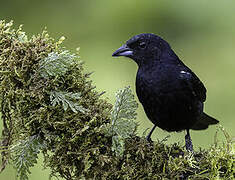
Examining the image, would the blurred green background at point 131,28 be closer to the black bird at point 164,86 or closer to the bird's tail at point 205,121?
the bird's tail at point 205,121

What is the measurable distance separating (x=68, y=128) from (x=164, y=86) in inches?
52.8

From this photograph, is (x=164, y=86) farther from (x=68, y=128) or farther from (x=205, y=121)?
(x=68, y=128)

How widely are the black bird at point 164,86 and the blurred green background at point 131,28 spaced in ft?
6.37

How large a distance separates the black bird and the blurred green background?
1.94m

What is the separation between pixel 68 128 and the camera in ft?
8.39

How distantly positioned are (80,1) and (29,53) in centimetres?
411

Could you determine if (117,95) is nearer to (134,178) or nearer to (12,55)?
(134,178)

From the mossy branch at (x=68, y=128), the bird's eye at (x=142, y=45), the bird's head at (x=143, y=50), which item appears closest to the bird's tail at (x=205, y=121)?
the bird's head at (x=143, y=50)

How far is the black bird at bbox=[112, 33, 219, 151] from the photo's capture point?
3652 millimetres

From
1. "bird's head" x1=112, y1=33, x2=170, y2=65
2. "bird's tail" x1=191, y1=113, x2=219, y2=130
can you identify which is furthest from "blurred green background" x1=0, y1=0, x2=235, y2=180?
"bird's head" x1=112, y1=33, x2=170, y2=65

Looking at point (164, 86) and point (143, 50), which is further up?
point (143, 50)

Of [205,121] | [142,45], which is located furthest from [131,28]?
[142,45]

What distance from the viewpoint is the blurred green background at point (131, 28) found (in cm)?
605

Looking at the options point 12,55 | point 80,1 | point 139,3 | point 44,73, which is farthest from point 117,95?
point 80,1
